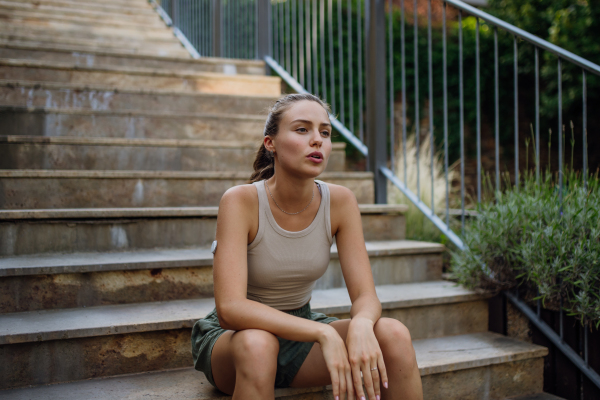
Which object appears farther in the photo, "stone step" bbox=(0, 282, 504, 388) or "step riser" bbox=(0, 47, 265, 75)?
"step riser" bbox=(0, 47, 265, 75)

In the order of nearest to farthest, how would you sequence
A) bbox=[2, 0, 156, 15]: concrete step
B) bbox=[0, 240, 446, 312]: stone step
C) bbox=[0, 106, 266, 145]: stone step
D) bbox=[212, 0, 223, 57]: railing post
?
bbox=[0, 240, 446, 312]: stone step
bbox=[0, 106, 266, 145]: stone step
bbox=[2, 0, 156, 15]: concrete step
bbox=[212, 0, 223, 57]: railing post

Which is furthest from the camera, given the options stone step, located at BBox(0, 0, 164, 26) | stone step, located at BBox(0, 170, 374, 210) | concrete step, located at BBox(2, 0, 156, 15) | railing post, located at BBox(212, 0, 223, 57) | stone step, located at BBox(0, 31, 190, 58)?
railing post, located at BBox(212, 0, 223, 57)

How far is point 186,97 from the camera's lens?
3301mm

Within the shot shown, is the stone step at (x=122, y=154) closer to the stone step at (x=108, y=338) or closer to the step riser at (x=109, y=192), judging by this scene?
the step riser at (x=109, y=192)

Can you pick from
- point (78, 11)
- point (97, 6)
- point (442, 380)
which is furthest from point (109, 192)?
point (97, 6)

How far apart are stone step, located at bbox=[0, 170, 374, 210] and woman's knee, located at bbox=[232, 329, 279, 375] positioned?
54.7 inches

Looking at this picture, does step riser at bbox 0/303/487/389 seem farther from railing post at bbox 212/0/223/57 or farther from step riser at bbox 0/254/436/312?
railing post at bbox 212/0/223/57

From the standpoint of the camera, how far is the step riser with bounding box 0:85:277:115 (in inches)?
113

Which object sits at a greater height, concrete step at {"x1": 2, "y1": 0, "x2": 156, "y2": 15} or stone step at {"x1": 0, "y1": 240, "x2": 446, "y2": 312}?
concrete step at {"x1": 2, "y1": 0, "x2": 156, "y2": 15}

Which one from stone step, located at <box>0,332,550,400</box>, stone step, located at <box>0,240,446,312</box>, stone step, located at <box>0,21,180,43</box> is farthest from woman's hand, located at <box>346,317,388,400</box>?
stone step, located at <box>0,21,180,43</box>

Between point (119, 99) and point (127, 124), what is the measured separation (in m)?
0.31

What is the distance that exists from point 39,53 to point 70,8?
1.90 m

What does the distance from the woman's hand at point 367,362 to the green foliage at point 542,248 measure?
926mm

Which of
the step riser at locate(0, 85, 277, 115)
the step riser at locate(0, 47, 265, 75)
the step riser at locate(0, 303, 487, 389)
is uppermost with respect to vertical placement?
the step riser at locate(0, 47, 265, 75)
